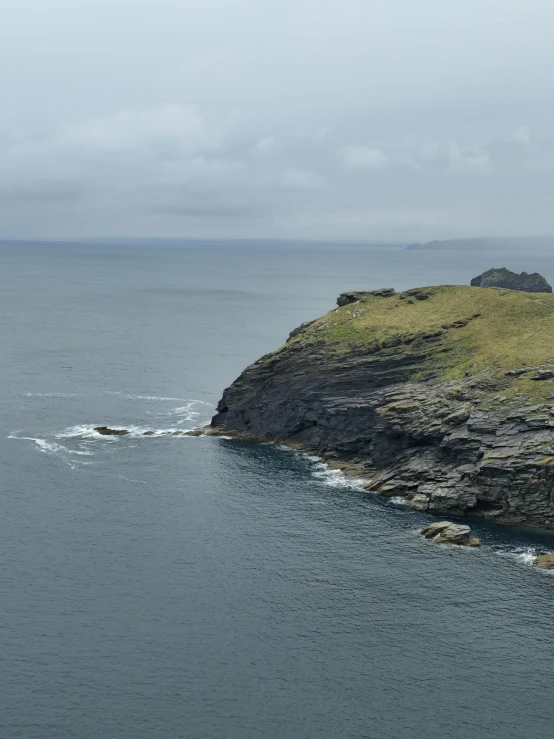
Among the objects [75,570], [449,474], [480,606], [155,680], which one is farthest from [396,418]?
[155,680]

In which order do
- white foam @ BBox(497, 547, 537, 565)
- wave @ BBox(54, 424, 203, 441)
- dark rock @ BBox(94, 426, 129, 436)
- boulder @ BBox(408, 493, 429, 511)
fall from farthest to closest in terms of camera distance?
dark rock @ BBox(94, 426, 129, 436)
wave @ BBox(54, 424, 203, 441)
boulder @ BBox(408, 493, 429, 511)
white foam @ BBox(497, 547, 537, 565)

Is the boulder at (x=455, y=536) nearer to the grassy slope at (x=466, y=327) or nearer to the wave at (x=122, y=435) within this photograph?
the grassy slope at (x=466, y=327)

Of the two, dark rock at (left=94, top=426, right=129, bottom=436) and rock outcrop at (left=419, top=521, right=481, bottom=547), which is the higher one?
dark rock at (left=94, top=426, right=129, bottom=436)

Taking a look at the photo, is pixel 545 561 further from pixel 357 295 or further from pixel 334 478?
pixel 357 295

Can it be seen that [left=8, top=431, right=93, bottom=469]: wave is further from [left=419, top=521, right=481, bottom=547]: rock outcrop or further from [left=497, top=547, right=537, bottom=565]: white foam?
[left=497, top=547, right=537, bottom=565]: white foam

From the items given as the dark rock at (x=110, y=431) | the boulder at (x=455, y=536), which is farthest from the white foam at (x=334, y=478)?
the dark rock at (x=110, y=431)

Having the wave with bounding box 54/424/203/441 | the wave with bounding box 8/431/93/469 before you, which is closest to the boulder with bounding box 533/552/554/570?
the wave with bounding box 54/424/203/441
